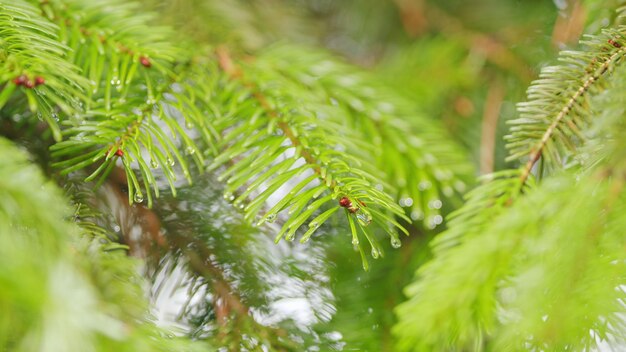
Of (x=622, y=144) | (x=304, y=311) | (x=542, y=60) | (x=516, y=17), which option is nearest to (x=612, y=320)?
(x=622, y=144)

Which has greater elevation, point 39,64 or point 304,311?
point 39,64

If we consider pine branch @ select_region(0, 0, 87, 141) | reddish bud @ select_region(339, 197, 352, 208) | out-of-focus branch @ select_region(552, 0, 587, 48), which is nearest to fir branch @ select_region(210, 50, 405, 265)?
reddish bud @ select_region(339, 197, 352, 208)

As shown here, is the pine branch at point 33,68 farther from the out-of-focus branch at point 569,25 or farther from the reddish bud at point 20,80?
the out-of-focus branch at point 569,25

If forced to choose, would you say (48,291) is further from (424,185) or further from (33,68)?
(424,185)

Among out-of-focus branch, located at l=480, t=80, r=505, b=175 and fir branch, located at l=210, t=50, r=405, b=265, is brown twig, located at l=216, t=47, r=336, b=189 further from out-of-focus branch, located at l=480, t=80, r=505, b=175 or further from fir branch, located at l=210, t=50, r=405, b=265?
out-of-focus branch, located at l=480, t=80, r=505, b=175

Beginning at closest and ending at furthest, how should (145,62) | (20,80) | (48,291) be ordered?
(48,291)
(20,80)
(145,62)

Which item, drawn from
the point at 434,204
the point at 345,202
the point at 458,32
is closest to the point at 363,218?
the point at 345,202

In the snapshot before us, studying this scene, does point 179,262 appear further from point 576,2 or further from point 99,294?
point 576,2

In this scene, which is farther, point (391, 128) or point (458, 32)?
point (458, 32)
